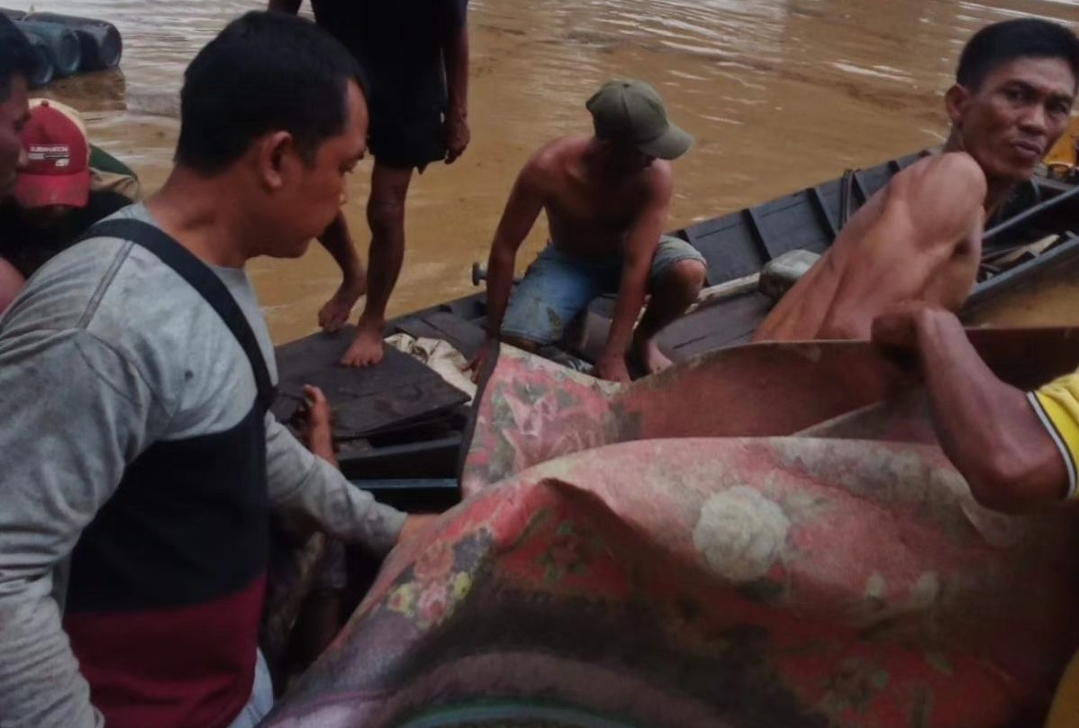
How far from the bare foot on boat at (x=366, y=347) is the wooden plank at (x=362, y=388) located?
3 cm

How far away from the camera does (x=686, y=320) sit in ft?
17.0

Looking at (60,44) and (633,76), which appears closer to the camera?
(60,44)

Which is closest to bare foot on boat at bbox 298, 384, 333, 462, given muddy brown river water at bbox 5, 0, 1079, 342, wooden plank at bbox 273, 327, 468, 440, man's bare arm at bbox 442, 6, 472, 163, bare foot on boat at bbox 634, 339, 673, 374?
wooden plank at bbox 273, 327, 468, 440

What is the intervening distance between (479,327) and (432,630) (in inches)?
127

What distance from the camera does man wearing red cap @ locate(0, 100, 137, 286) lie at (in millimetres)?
2688

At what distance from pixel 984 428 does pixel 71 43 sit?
31.7 ft

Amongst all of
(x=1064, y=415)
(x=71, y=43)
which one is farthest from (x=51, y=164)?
(x=71, y=43)

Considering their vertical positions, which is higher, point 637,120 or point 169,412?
point 169,412

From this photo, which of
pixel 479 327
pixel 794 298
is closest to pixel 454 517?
pixel 794 298

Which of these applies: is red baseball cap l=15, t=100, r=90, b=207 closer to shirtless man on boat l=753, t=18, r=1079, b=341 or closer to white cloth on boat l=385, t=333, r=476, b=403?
white cloth on boat l=385, t=333, r=476, b=403

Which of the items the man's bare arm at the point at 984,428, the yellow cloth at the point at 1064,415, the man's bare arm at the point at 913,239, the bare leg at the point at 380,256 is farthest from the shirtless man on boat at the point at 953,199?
the bare leg at the point at 380,256

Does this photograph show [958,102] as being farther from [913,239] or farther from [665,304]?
[665,304]

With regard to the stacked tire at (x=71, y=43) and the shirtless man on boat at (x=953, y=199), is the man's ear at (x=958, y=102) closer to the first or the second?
the shirtless man on boat at (x=953, y=199)

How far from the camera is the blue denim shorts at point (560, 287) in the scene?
14.9 feet
